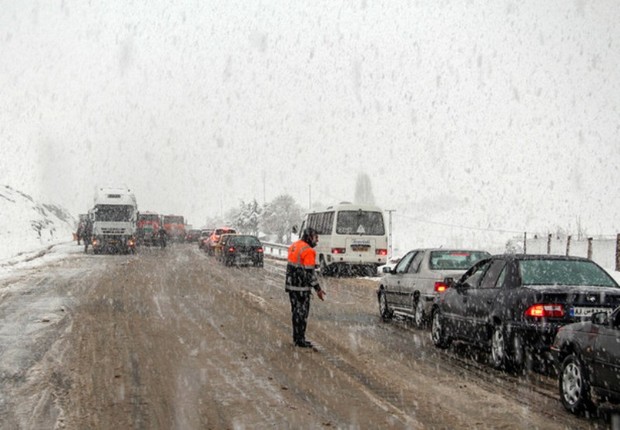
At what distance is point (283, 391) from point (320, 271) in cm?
2171

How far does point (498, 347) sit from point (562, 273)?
1250mm

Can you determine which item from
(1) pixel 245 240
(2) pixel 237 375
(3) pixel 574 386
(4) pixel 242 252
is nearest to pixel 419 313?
(2) pixel 237 375

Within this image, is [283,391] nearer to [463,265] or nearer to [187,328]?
[187,328]

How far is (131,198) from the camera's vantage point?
42.4 meters

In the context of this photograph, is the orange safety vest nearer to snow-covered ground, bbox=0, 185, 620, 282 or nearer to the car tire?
the car tire

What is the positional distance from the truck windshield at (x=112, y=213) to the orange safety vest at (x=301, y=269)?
106ft

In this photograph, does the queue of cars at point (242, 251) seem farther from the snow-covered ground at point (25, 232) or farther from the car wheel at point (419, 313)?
the car wheel at point (419, 313)

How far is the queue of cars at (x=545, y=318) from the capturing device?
6.49m

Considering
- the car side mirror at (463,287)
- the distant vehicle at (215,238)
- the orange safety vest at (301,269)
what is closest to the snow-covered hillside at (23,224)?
the distant vehicle at (215,238)

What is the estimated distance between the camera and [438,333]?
1089 centimetres

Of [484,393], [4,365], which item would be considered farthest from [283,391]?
[4,365]

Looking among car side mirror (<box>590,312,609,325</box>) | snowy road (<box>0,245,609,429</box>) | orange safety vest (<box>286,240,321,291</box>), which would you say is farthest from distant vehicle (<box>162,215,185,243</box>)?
car side mirror (<box>590,312,609,325</box>)

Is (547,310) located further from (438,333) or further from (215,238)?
(215,238)

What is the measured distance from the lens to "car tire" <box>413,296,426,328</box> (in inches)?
500
